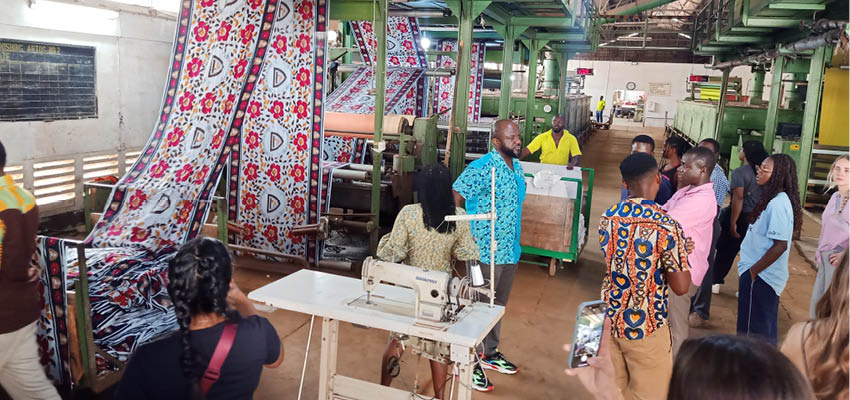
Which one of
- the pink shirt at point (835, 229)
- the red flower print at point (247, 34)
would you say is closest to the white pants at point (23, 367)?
the red flower print at point (247, 34)

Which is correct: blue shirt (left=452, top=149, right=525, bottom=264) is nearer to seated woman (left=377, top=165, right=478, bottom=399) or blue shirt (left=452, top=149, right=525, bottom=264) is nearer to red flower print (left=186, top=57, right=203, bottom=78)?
seated woman (left=377, top=165, right=478, bottom=399)

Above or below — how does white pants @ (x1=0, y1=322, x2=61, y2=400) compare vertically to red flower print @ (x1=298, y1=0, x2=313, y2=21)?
below

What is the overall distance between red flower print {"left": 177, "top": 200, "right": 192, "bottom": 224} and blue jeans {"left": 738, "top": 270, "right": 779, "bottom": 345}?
3.53 metres

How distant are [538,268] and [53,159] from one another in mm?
4984

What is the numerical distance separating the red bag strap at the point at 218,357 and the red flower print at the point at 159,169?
8.93 ft

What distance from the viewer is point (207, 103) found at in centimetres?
457

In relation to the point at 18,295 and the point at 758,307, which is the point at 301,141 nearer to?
the point at 18,295

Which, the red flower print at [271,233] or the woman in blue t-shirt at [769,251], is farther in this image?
the red flower print at [271,233]

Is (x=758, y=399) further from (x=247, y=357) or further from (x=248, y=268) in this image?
(x=248, y=268)

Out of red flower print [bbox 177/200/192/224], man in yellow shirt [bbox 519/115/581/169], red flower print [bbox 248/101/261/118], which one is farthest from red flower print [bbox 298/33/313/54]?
man in yellow shirt [bbox 519/115/581/169]

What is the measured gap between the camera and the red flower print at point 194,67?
15.3ft

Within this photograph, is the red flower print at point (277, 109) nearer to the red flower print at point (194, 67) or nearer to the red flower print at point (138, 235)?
the red flower print at point (194, 67)

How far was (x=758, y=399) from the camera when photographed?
41.0 inches

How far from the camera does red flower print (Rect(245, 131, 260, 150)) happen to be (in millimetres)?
5578
